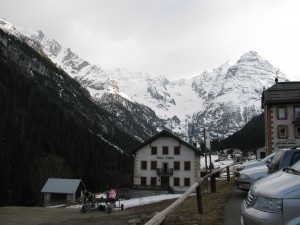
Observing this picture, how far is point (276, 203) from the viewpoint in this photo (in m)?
7.36

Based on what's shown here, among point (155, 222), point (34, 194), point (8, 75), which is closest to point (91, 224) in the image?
point (155, 222)

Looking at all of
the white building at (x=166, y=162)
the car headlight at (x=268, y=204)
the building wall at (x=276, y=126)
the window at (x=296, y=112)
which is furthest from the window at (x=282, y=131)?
the car headlight at (x=268, y=204)

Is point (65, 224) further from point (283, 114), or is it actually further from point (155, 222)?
point (283, 114)

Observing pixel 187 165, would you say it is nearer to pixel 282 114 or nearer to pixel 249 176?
pixel 282 114

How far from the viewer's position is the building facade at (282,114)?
183 ft

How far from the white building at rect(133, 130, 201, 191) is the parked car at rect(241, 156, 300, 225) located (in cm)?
6658

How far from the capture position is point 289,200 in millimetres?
7281

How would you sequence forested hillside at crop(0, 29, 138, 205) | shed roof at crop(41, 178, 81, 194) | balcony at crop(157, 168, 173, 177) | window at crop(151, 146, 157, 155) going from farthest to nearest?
forested hillside at crop(0, 29, 138, 205), shed roof at crop(41, 178, 81, 194), window at crop(151, 146, 157, 155), balcony at crop(157, 168, 173, 177)

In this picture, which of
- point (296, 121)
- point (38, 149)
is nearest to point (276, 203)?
point (296, 121)

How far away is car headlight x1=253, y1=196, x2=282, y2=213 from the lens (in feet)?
24.0

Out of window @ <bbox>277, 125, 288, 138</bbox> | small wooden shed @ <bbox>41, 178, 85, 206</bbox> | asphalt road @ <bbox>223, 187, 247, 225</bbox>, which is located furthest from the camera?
small wooden shed @ <bbox>41, 178, 85, 206</bbox>

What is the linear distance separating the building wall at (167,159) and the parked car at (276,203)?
67.1 metres

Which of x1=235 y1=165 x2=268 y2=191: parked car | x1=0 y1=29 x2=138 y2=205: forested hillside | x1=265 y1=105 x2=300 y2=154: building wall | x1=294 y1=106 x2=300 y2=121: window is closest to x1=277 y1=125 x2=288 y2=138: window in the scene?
x1=265 y1=105 x2=300 y2=154: building wall

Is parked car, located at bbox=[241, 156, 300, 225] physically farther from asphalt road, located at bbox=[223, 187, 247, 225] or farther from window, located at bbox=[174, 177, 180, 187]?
window, located at bbox=[174, 177, 180, 187]
